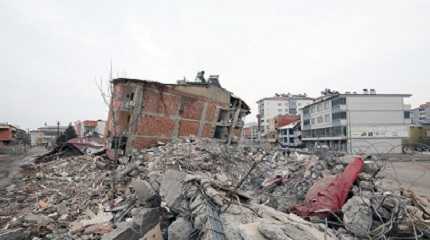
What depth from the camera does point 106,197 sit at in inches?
353

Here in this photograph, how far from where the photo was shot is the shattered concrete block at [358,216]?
4.97 m

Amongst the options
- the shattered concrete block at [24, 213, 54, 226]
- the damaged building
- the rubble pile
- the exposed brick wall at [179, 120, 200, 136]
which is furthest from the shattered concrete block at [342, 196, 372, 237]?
the exposed brick wall at [179, 120, 200, 136]

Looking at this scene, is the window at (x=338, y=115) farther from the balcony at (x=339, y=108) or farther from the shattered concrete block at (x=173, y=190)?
the shattered concrete block at (x=173, y=190)

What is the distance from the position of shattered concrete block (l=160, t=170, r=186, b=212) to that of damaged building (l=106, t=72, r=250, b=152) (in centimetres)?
965

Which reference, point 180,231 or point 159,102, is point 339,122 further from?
point 180,231

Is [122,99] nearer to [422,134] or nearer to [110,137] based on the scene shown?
[110,137]

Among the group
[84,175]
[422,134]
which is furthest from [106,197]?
[422,134]

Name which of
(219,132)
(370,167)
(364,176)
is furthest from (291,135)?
(364,176)

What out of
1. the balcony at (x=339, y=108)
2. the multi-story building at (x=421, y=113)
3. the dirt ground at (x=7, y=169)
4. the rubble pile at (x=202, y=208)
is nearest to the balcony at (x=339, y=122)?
the balcony at (x=339, y=108)

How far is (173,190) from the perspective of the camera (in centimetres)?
529

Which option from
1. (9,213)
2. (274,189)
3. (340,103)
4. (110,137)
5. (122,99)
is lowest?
(9,213)

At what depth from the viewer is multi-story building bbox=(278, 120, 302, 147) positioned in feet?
186

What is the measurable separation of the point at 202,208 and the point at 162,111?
13524 mm

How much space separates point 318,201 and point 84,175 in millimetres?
10232
